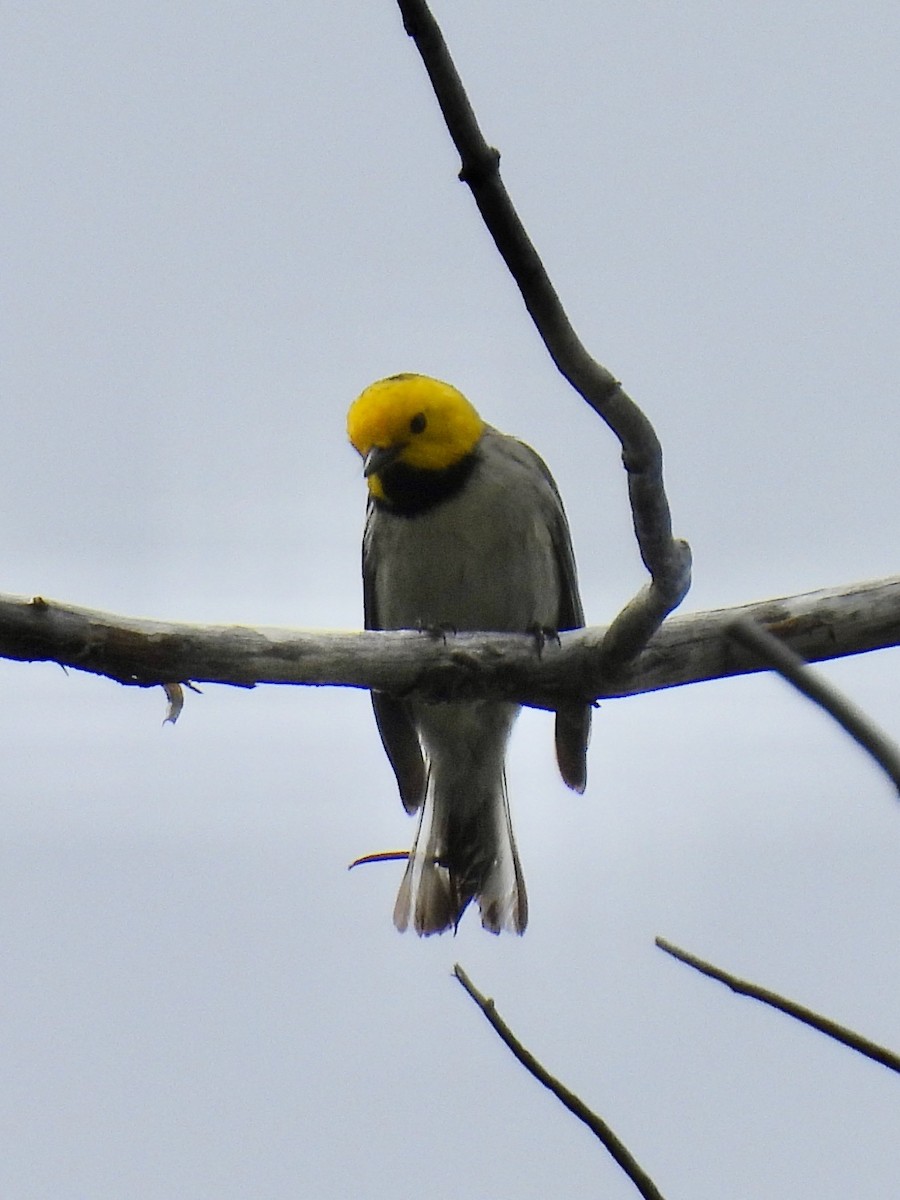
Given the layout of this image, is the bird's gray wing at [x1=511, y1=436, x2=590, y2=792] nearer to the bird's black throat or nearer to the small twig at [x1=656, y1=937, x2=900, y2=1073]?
the bird's black throat

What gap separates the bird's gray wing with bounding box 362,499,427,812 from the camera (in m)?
7.48

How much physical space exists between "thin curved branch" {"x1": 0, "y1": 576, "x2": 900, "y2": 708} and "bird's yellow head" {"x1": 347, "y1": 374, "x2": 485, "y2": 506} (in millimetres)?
1984

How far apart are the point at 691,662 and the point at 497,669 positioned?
71cm

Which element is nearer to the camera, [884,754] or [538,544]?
[884,754]

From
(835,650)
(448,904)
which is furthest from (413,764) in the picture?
(835,650)

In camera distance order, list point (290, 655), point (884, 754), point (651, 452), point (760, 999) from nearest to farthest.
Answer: point (884, 754)
point (760, 999)
point (651, 452)
point (290, 655)

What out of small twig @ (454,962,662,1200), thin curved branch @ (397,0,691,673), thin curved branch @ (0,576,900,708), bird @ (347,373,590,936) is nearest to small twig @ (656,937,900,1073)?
small twig @ (454,962,662,1200)

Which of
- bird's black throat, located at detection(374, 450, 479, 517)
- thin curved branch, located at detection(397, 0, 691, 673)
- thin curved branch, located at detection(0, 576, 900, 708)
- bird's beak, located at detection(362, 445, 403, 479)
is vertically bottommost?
thin curved branch, located at detection(0, 576, 900, 708)

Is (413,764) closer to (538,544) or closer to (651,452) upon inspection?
(538,544)

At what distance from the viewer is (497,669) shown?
17.0 feet

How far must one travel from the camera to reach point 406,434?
7070mm

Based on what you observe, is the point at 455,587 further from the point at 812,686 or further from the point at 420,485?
the point at 812,686

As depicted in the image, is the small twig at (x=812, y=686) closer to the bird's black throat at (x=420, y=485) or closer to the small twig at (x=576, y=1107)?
the small twig at (x=576, y=1107)

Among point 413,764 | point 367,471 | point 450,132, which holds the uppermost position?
point 367,471
